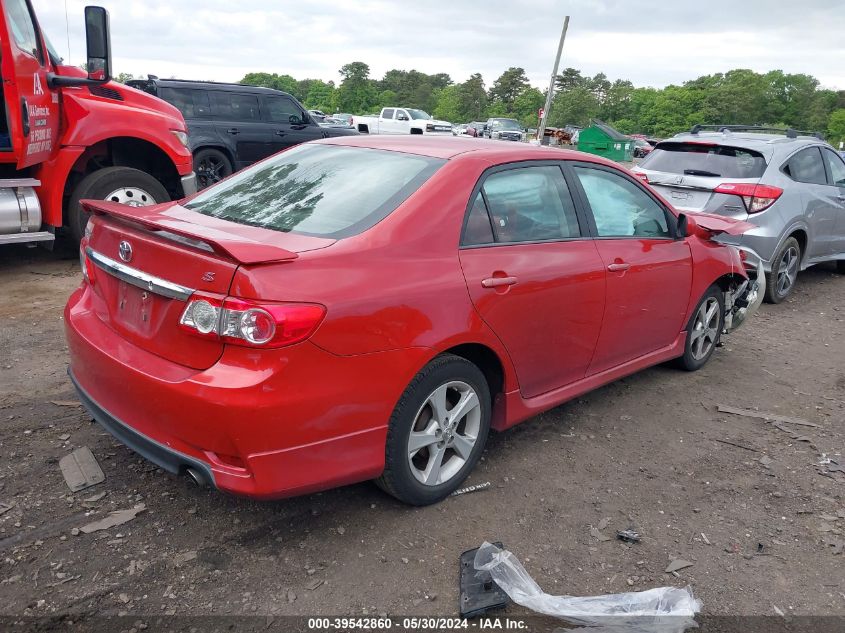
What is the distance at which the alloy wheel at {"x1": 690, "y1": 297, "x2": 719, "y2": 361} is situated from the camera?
507cm

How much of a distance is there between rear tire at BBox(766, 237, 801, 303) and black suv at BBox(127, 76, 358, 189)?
9.00 meters

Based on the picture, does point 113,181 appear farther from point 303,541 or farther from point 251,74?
point 251,74

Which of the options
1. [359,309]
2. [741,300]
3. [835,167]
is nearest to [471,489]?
[359,309]

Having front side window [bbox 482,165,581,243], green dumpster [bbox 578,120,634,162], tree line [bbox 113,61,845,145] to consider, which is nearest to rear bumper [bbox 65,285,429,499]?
front side window [bbox 482,165,581,243]

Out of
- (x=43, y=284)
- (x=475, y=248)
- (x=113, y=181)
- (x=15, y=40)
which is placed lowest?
(x=43, y=284)

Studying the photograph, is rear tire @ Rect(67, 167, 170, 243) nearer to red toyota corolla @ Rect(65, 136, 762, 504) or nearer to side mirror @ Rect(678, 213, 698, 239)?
red toyota corolla @ Rect(65, 136, 762, 504)

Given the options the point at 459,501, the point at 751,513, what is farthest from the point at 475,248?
the point at 751,513

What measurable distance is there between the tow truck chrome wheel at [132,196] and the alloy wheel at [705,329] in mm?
5273

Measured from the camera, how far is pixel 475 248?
320 centimetres

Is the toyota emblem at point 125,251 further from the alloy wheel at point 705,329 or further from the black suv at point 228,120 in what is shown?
the black suv at point 228,120

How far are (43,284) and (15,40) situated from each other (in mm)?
2108

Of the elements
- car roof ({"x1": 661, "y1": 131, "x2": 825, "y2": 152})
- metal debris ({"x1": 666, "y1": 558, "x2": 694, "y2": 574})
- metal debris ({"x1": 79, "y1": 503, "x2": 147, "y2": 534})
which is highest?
car roof ({"x1": 661, "y1": 131, "x2": 825, "y2": 152})

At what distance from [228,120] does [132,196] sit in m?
6.40

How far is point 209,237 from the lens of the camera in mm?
2562
